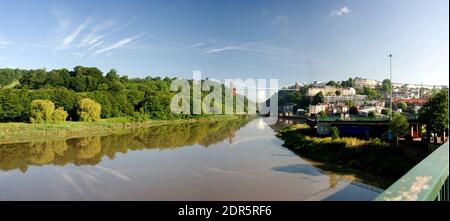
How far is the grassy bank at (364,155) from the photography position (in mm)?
10085

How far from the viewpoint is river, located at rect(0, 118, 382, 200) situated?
870cm

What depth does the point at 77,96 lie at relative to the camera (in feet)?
92.5

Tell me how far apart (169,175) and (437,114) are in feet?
26.7

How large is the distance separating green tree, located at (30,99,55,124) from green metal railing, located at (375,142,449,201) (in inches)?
954

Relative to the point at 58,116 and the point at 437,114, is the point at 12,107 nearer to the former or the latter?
the point at 58,116

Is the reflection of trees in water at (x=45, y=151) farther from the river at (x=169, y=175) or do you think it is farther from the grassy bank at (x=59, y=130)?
the grassy bank at (x=59, y=130)

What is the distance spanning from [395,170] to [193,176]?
552cm

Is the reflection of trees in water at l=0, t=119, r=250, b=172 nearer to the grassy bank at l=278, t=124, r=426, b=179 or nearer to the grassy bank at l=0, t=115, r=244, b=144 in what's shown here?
the grassy bank at l=0, t=115, r=244, b=144

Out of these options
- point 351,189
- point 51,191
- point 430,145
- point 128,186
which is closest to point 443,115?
point 430,145

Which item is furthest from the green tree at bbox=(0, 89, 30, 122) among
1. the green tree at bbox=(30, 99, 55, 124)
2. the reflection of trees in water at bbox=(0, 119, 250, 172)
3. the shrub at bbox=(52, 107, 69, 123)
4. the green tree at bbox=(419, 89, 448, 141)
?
the green tree at bbox=(419, 89, 448, 141)

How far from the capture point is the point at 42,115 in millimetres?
22750

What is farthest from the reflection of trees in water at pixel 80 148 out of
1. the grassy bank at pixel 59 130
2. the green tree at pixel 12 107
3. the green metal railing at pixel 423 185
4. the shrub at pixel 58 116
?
the green metal railing at pixel 423 185

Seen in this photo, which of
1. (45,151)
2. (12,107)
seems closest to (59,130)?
(12,107)
